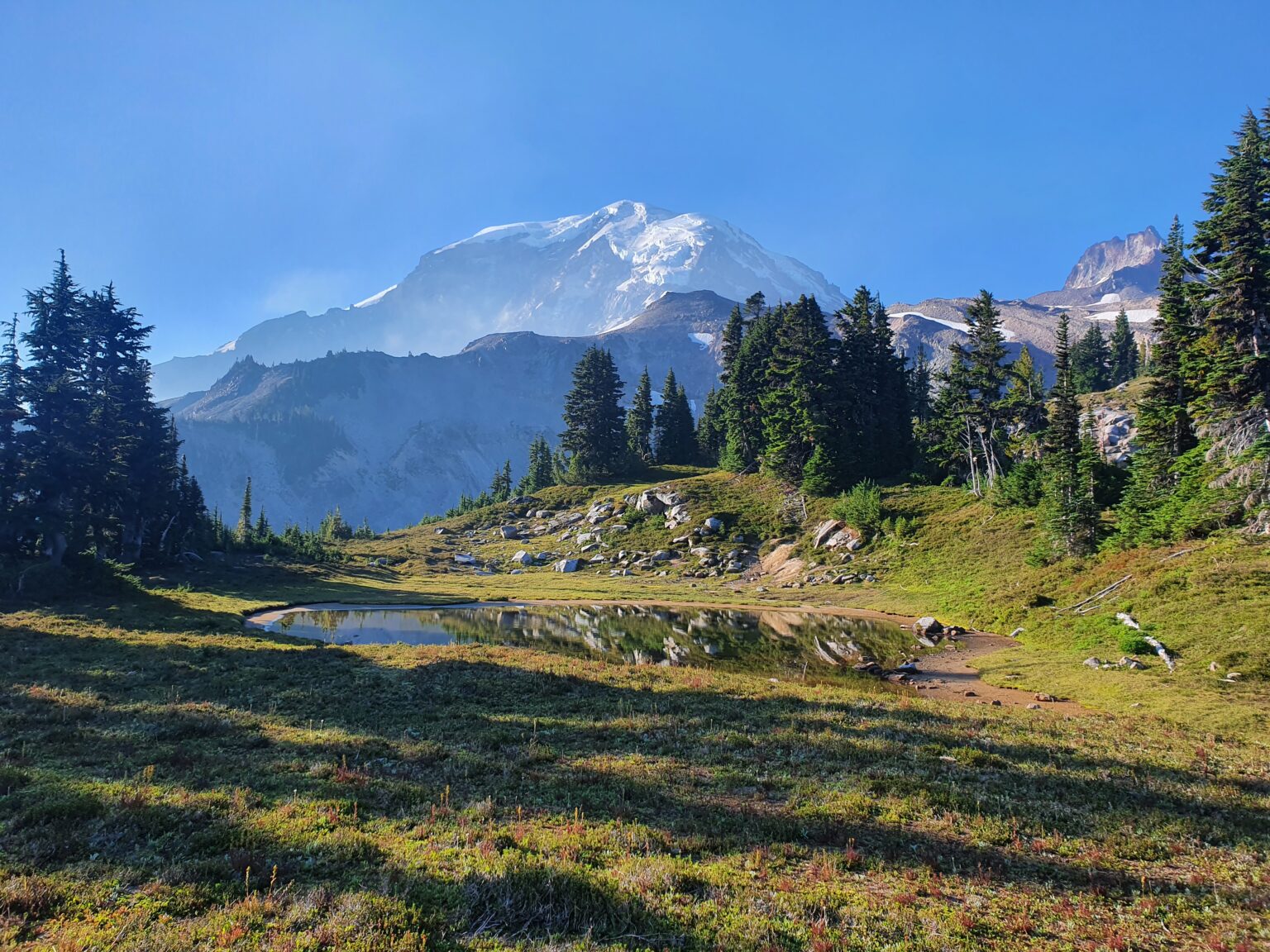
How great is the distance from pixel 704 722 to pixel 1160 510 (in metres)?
34.9

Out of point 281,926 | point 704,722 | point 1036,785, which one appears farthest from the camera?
point 704,722

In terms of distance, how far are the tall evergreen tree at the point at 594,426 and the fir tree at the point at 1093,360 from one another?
10020cm

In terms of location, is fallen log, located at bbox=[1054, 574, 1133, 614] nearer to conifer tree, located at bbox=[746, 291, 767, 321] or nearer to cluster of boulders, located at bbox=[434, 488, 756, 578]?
cluster of boulders, located at bbox=[434, 488, 756, 578]

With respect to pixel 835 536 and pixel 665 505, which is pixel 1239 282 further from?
pixel 665 505

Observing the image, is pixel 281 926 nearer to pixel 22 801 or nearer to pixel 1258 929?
pixel 22 801

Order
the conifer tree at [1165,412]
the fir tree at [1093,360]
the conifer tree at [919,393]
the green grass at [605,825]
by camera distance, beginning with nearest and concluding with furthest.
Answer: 1. the green grass at [605,825]
2. the conifer tree at [1165,412]
3. the conifer tree at [919,393]
4. the fir tree at [1093,360]

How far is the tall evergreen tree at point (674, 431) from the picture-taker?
408ft

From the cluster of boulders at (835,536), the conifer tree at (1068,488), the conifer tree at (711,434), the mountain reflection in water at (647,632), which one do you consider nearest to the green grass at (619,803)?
the mountain reflection in water at (647,632)

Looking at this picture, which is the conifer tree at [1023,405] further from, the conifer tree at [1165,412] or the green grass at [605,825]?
the green grass at [605,825]

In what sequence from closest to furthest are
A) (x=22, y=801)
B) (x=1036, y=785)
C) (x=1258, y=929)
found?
(x=1258, y=929) → (x=22, y=801) → (x=1036, y=785)

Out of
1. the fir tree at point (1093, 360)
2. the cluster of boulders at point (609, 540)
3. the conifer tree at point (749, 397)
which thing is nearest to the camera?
the cluster of boulders at point (609, 540)

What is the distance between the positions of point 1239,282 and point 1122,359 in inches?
4802

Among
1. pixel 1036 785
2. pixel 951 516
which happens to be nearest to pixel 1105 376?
pixel 951 516

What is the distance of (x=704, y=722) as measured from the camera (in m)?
18.7
